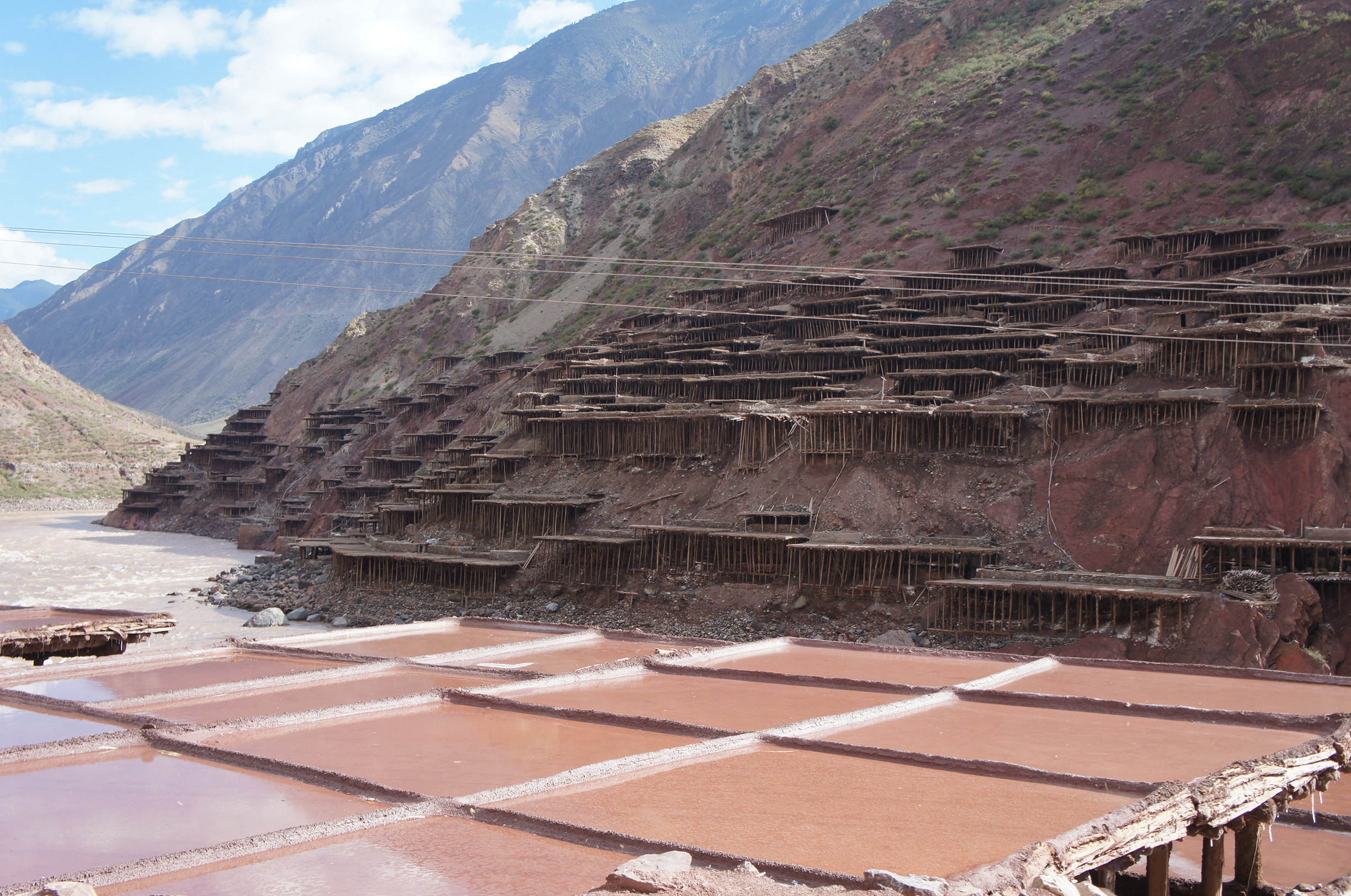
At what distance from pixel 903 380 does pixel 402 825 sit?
94.8ft

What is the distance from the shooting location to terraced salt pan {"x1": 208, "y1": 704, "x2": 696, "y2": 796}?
30.9 ft

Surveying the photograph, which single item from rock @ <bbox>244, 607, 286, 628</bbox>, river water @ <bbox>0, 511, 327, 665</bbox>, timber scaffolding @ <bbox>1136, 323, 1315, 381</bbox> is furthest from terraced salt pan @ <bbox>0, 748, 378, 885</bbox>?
rock @ <bbox>244, 607, 286, 628</bbox>

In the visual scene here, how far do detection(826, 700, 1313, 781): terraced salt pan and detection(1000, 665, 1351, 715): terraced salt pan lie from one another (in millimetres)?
893

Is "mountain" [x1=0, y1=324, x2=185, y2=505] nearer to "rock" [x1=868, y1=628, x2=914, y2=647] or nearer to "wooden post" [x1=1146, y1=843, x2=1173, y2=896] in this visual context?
"rock" [x1=868, y1=628, x2=914, y2=647]

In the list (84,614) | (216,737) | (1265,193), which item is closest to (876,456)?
(84,614)

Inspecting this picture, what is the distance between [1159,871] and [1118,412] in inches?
834

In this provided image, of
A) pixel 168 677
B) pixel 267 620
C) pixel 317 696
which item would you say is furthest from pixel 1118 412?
pixel 267 620

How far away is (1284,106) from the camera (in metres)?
54.4

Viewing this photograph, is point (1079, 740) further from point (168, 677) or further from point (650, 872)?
point (168, 677)

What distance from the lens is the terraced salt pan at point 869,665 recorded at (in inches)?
566

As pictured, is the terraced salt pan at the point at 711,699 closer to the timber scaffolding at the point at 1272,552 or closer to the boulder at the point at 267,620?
the timber scaffolding at the point at 1272,552

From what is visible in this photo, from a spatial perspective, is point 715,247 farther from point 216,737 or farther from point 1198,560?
point 216,737

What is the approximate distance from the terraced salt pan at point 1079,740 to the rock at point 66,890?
22.1 ft

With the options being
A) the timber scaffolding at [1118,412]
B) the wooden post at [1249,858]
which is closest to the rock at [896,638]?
the timber scaffolding at [1118,412]
